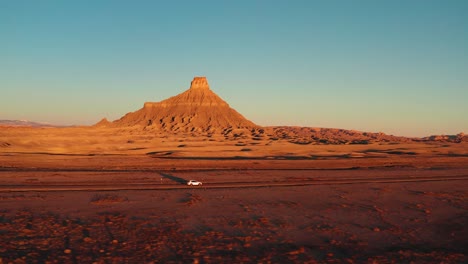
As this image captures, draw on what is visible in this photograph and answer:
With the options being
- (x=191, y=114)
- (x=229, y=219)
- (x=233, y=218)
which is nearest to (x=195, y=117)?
(x=191, y=114)

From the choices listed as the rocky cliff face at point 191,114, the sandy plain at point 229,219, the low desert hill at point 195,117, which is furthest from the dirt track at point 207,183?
the rocky cliff face at point 191,114

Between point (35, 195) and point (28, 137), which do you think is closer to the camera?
point (35, 195)

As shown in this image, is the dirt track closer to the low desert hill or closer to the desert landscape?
the desert landscape

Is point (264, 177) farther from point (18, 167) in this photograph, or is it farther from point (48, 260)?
point (18, 167)

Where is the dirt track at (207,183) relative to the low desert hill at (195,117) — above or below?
below

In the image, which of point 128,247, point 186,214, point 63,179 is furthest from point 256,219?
point 63,179

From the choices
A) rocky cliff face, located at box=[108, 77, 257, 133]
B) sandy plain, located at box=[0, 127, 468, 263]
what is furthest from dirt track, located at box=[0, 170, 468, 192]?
rocky cliff face, located at box=[108, 77, 257, 133]

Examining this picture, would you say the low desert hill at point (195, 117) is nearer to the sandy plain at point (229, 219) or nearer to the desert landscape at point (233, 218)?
the desert landscape at point (233, 218)

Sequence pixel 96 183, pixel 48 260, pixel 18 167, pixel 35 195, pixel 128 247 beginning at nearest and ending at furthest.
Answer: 1. pixel 48 260
2. pixel 128 247
3. pixel 35 195
4. pixel 96 183
5. pixel 18 167
